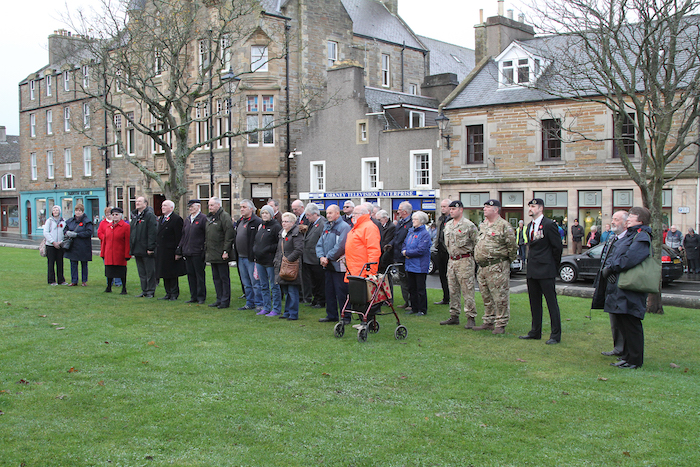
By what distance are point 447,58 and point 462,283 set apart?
44030 millimetres

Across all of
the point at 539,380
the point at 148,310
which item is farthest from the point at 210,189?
the point at 539,380

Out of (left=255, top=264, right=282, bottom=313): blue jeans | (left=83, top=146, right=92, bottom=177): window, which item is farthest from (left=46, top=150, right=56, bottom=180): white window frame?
(left=255, top=264, right=282, bottom=313): blue jeans

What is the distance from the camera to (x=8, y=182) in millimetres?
64562

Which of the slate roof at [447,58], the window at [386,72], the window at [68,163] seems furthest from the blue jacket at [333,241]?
the window at [68,163]

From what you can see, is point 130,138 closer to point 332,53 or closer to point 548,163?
point 332,53

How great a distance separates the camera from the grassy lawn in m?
5.15

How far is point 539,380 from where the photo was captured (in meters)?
7.28

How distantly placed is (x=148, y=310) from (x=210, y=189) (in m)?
28.7

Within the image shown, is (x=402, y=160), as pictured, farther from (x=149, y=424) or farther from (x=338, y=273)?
(x=149, y=424)

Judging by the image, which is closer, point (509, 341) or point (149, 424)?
point (149, 424)

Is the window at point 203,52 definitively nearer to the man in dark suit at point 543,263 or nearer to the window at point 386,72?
the window at point 386,72

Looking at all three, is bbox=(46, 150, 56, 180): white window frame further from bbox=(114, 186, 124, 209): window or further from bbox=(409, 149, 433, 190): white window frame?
bbox=(409, 149, 433, 190): white window frame

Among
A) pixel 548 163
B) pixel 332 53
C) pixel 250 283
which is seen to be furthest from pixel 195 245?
pixel 332 53

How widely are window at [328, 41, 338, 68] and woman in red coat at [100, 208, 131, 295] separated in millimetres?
27844
